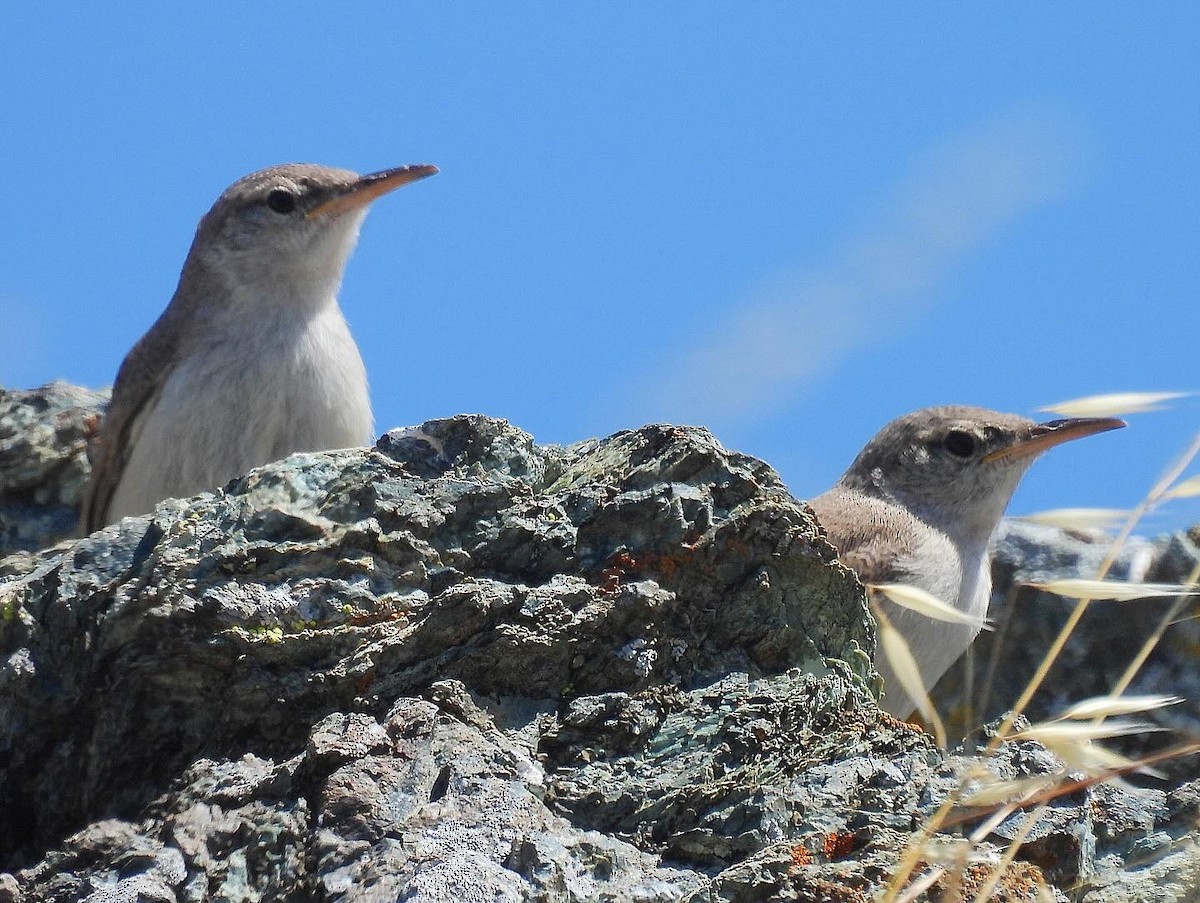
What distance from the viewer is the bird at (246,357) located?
8078 millimetres

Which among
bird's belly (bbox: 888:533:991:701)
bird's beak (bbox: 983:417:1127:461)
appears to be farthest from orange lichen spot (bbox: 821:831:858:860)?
bird's beak (bbox: 983:417:1127:461)

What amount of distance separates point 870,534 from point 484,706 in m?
4.27

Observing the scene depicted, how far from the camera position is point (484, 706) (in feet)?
15.1

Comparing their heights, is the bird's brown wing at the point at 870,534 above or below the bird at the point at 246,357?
below

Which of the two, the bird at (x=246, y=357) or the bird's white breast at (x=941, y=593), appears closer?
the bird's white breast at (x=941, y=593)

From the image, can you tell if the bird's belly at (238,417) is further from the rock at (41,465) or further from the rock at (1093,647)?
the rock at (1093,647)

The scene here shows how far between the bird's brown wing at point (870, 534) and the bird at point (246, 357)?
2.45 metres

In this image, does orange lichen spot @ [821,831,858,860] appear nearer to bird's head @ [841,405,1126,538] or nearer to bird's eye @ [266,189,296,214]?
bird's head @ [841,405,1126,538]

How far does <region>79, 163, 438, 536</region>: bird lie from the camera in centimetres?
808

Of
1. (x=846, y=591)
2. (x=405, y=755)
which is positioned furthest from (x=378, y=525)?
(x=846, y=591)

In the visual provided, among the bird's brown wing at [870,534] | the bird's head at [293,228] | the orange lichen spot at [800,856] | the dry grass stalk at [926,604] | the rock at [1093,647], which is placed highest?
the bird's head at [293,228]

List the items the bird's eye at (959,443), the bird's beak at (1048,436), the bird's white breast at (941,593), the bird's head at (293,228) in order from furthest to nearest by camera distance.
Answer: the bird's eye at (959,443)
the bird's head at (293,228)
the bird's beak at (1048,436)
the bird's white breast at (941,593)

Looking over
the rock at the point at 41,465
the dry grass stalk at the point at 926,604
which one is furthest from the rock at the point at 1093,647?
the rock at the point at 41,465

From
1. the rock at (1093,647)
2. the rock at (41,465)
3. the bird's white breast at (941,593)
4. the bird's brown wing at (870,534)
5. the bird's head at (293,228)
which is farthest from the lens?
the rock at (41,465)
